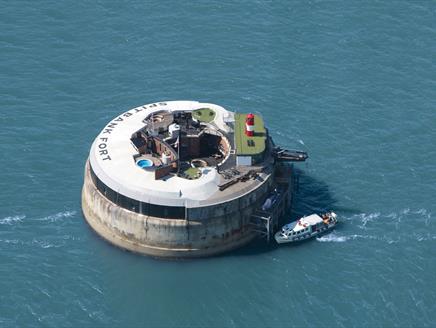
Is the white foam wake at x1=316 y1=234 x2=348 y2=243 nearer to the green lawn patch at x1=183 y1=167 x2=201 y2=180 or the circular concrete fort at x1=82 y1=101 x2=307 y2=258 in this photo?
the circular concrete fort at x1=82 y1=101 x2=307 y2=258

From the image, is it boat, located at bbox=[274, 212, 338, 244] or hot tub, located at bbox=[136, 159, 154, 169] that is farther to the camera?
boat, located at bbox=[274, 212, 338, 244]

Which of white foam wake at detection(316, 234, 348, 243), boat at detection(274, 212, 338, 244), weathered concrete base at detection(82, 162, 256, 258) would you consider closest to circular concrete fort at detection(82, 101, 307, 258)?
weathered concrete base at detection(82, 162, 256, 258)

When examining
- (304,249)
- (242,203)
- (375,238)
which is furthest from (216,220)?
(375,238)

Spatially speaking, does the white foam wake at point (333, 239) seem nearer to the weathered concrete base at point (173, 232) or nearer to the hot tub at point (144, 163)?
the weathered concrete base at point (173, 232)

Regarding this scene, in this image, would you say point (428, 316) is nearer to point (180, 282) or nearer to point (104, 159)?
point (180, 282)

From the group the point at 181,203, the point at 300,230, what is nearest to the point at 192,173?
the point at 181,203

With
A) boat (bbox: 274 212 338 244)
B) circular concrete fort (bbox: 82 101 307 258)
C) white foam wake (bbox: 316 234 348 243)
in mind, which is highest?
circular concrete fort (bbox: 82 101 307 258)

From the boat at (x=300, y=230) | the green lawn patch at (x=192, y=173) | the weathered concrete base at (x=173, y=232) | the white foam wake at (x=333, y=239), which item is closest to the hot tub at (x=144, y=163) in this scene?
the green lawn patch at (x=192, y=173)

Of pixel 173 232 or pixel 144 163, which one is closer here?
pixel 173 232

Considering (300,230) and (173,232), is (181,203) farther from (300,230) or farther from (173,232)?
(300,230)

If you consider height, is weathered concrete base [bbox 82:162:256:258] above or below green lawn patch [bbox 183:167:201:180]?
below
